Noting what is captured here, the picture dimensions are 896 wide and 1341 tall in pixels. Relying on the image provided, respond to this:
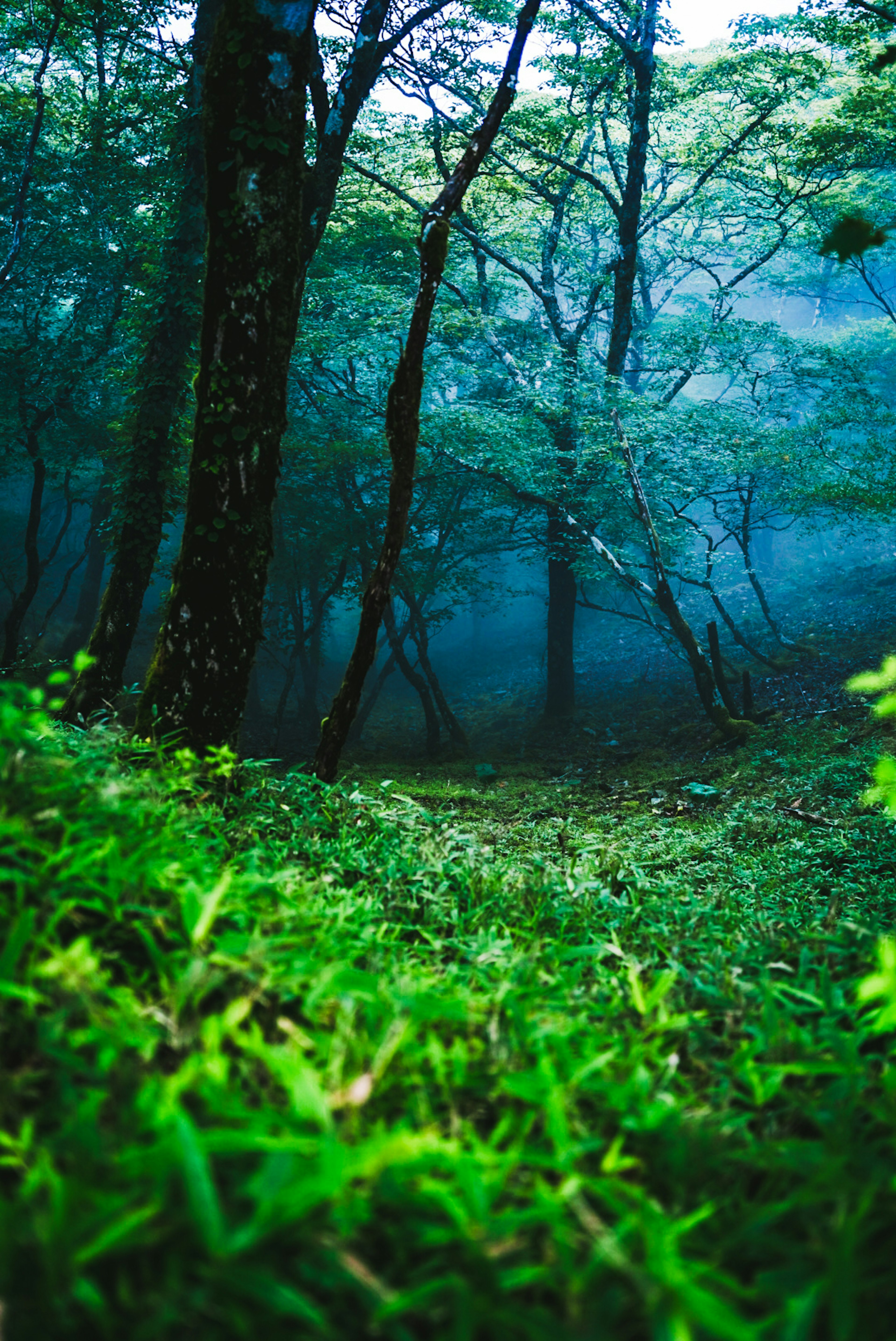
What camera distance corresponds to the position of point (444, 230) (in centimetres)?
454

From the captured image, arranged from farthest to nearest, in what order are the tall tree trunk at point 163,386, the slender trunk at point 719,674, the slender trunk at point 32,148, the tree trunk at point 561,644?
1. the tree trunk at point 561,644
2. the slender trunk at point 719,674
3. the slender trunk at point 32,148
4. the tall tree trunk at point 163,386

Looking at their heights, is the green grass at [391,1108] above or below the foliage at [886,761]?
below

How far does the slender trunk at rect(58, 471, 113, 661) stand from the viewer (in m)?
15.3

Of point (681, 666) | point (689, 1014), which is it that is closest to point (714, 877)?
point (689, 1014)

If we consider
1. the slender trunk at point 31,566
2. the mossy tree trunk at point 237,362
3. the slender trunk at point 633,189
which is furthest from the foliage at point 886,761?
the slender trunk at point 31,566

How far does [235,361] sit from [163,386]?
15.0ft

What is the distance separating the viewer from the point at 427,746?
13094 mm

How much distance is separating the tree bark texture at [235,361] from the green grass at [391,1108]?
4.13 feet

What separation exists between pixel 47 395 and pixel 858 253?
1314cm

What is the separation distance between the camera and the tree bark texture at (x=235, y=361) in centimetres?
359

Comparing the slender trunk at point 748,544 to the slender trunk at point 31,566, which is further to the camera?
the slender trunk at point 31,566

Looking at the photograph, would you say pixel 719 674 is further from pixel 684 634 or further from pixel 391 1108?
pixel 391 1108

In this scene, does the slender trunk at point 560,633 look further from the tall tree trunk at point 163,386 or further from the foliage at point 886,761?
the foliage at point 886,761

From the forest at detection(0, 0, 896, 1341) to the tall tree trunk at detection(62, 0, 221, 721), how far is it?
0.17ft
